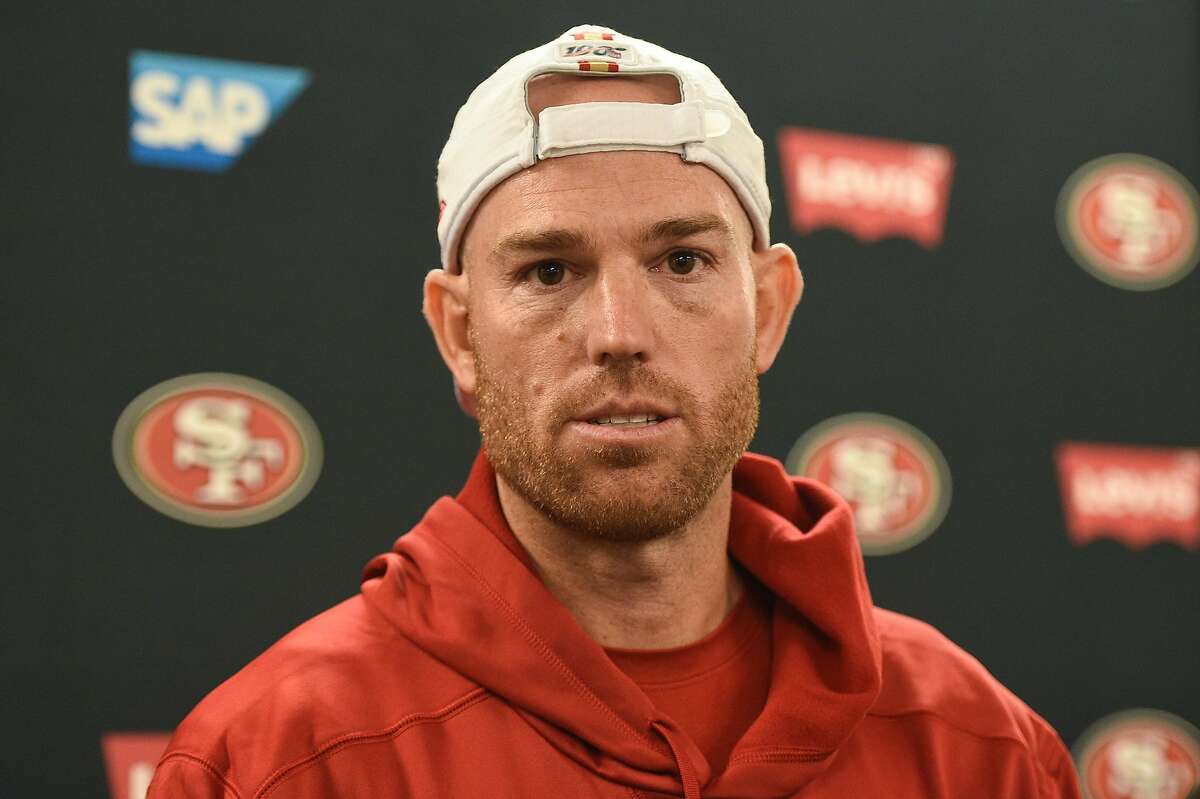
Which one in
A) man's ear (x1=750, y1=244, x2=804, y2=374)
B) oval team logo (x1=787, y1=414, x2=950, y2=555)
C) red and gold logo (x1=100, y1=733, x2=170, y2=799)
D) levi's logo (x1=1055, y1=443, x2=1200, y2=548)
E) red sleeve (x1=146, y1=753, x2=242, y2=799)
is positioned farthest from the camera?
levi's logo (x1=1055, y1=443, x2=1200, y2=548)

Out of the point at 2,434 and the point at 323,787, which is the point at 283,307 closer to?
the point at 2,434

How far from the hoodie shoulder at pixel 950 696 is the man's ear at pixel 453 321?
487 mm

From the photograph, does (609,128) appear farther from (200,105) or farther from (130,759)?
(130,759)

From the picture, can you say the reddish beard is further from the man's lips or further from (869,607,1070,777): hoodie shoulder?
(869,607,1070,777): hoodie shoulder

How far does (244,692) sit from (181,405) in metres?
0.59

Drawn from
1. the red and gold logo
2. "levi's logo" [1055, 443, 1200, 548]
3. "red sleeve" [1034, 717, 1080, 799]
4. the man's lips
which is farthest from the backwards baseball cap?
"levi's logo" [1055, 443, 1200, 548]

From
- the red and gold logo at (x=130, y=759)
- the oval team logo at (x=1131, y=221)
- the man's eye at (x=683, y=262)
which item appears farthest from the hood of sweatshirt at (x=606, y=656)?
the oval team logo at (x=1131, y=221)

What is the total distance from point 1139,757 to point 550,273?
137cm

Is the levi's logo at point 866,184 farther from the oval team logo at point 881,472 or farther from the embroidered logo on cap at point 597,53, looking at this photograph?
the embroidered logo on cap at point 597,53

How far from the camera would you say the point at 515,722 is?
39.3 inches

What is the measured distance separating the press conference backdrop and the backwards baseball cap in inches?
1.1

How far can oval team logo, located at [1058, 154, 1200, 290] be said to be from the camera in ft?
6.32

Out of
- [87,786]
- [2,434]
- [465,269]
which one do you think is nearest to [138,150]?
[2,434]

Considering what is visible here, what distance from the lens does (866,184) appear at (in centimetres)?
182
